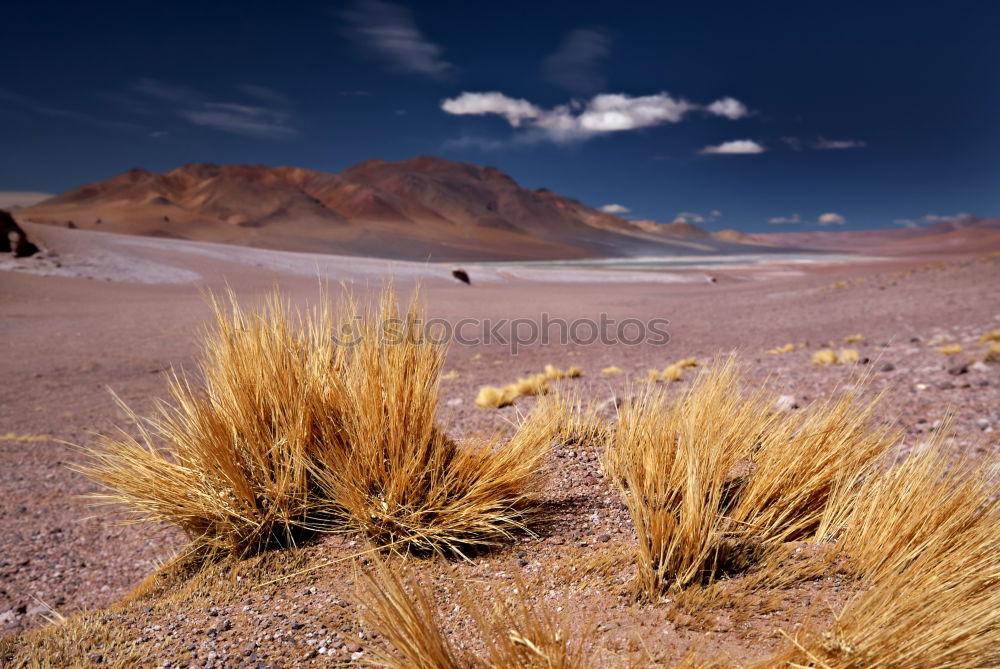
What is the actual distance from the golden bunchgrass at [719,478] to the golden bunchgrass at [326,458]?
0.49 meters

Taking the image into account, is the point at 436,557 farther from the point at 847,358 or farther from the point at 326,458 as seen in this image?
the point at 847,358

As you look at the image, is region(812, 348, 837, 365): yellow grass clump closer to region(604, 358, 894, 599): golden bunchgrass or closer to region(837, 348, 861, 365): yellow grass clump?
region(837, 348, 861, 365): yellow grass clump

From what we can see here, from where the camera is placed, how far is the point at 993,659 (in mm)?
1387

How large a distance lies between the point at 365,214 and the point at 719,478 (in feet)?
457

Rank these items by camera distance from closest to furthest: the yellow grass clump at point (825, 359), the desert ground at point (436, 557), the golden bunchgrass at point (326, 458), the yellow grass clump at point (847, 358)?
the desert ground at point (436, 557) → the golden bunchgrass at point (326, 458) → the yellow grass clump at point (847, 358) → the yellow grass clump at point (825, 359)

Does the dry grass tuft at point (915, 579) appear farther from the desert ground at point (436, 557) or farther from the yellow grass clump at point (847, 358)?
the yellow grass clump at point (847, 358)

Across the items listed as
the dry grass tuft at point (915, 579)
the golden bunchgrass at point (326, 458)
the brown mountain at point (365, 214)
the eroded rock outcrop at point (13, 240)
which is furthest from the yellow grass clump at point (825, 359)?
the brown mountain at point (365, 214)

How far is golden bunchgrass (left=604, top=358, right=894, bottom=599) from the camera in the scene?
6.28 feet

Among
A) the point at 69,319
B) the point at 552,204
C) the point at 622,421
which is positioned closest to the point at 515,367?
the point at 622,421

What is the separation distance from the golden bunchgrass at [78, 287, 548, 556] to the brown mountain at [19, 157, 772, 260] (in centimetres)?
10281

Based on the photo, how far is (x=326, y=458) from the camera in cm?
245

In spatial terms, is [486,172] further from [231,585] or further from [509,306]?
[231,585]

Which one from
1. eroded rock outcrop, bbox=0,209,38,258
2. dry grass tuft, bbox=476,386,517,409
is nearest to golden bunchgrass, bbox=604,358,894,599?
dry grass tuft, bbox=476,386,517,409

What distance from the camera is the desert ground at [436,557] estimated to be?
177 centimetres
